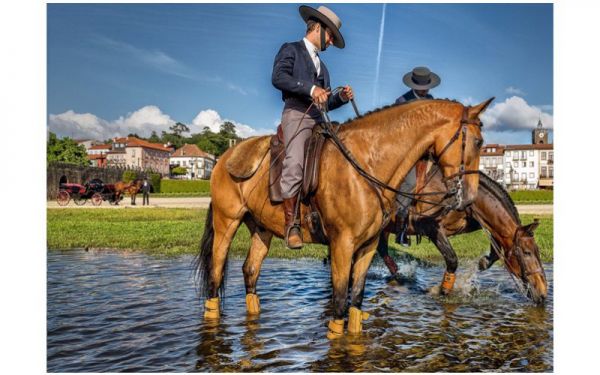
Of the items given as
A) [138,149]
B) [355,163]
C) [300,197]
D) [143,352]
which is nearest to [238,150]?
[300,197]

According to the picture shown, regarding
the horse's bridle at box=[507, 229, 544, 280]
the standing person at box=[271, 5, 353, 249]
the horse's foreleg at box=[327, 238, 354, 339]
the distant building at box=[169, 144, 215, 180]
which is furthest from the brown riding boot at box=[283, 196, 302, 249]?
the distant building at box=[169, 144, 215, 180]

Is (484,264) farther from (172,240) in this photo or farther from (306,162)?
(172,240)

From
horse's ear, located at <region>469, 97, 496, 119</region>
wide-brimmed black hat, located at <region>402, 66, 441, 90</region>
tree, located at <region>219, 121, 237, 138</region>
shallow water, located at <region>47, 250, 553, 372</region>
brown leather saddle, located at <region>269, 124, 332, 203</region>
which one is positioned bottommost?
shallow water, located at <region>47, 250, 553, 372</region>

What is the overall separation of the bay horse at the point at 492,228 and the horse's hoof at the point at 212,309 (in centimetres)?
310

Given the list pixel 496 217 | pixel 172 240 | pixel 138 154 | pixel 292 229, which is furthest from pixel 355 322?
pixel 138 154

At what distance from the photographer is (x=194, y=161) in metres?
150

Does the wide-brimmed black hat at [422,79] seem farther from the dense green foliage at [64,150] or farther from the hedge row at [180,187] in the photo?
the dense green foliage at [64,150]

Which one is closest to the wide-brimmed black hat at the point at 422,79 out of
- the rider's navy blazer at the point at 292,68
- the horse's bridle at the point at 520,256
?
the horse's bridle at the point at 520,256

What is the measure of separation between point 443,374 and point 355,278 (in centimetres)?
169

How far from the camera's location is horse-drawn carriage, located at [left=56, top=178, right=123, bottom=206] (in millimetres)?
34844

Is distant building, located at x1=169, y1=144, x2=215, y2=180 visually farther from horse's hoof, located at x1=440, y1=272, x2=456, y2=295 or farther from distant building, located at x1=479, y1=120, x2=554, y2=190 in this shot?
horse's hoof, located at x1=440, y1=272, x2=456, y2=295

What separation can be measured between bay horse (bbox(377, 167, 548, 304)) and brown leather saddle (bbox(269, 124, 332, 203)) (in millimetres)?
2099

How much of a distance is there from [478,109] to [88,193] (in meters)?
34.9

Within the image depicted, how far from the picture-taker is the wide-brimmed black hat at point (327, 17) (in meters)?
6.10
